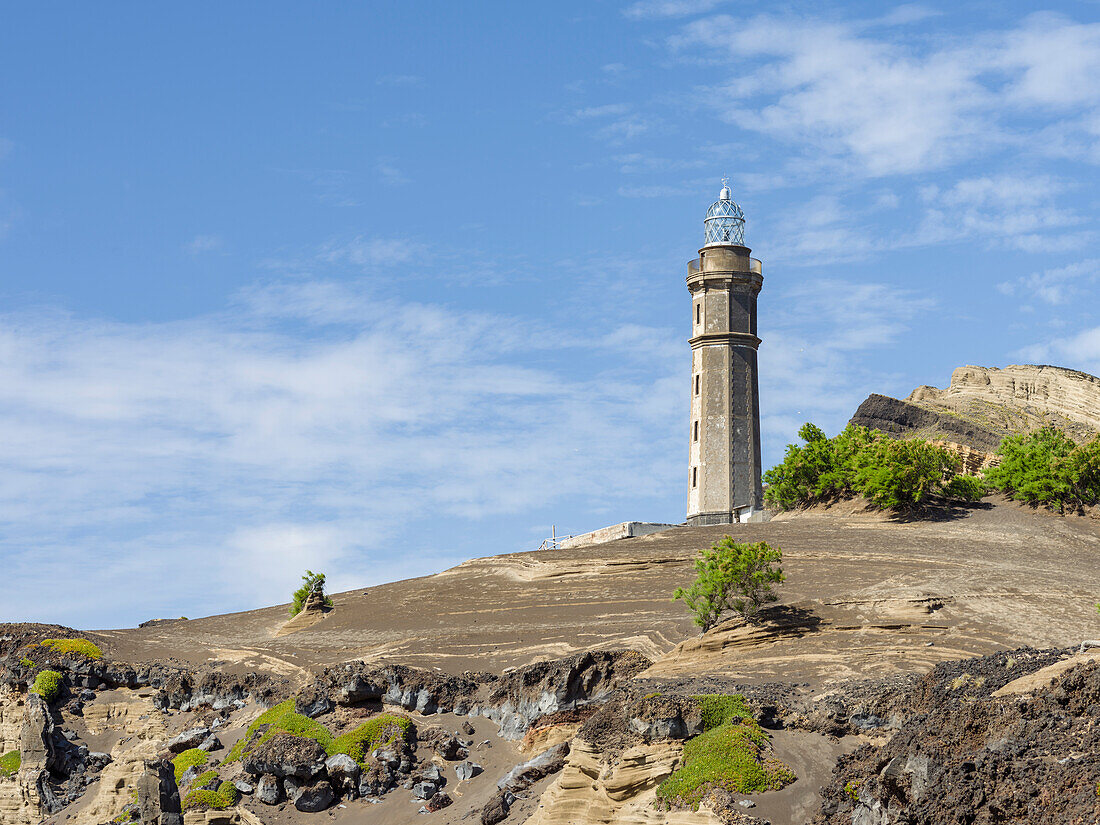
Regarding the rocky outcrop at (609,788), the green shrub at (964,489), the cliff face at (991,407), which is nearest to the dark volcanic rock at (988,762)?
the rocky outcrop at (609,788)

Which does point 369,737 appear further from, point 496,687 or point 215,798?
point 215,798

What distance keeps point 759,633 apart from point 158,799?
827 inches

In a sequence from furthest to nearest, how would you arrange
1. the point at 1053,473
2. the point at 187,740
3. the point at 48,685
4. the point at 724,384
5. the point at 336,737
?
the point at 724,384 < the point at 1053,473 < the point at 48,685 < the point at 187,740 < the point at 336,737

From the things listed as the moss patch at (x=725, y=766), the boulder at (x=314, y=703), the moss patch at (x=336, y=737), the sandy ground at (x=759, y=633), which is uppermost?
the sandy ground at (x=759, y=633)

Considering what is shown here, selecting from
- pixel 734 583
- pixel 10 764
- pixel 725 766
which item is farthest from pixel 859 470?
pixel 10 764

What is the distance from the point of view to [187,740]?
51469 mm

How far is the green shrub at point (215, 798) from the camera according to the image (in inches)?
1679

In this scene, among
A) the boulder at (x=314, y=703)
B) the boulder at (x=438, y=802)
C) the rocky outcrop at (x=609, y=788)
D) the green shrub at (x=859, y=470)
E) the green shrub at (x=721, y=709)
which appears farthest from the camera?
the green shrub at (x=859, y=470)

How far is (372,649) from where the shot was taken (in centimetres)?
5753

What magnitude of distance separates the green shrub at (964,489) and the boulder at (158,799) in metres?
40.7

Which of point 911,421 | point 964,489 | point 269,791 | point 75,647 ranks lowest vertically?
point 269,791

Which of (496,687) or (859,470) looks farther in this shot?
(859,470)

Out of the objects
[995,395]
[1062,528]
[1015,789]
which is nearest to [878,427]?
[995,395]

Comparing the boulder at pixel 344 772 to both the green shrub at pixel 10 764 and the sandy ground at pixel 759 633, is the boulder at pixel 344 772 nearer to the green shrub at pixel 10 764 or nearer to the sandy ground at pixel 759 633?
the sandy ground at pixel 759 633
